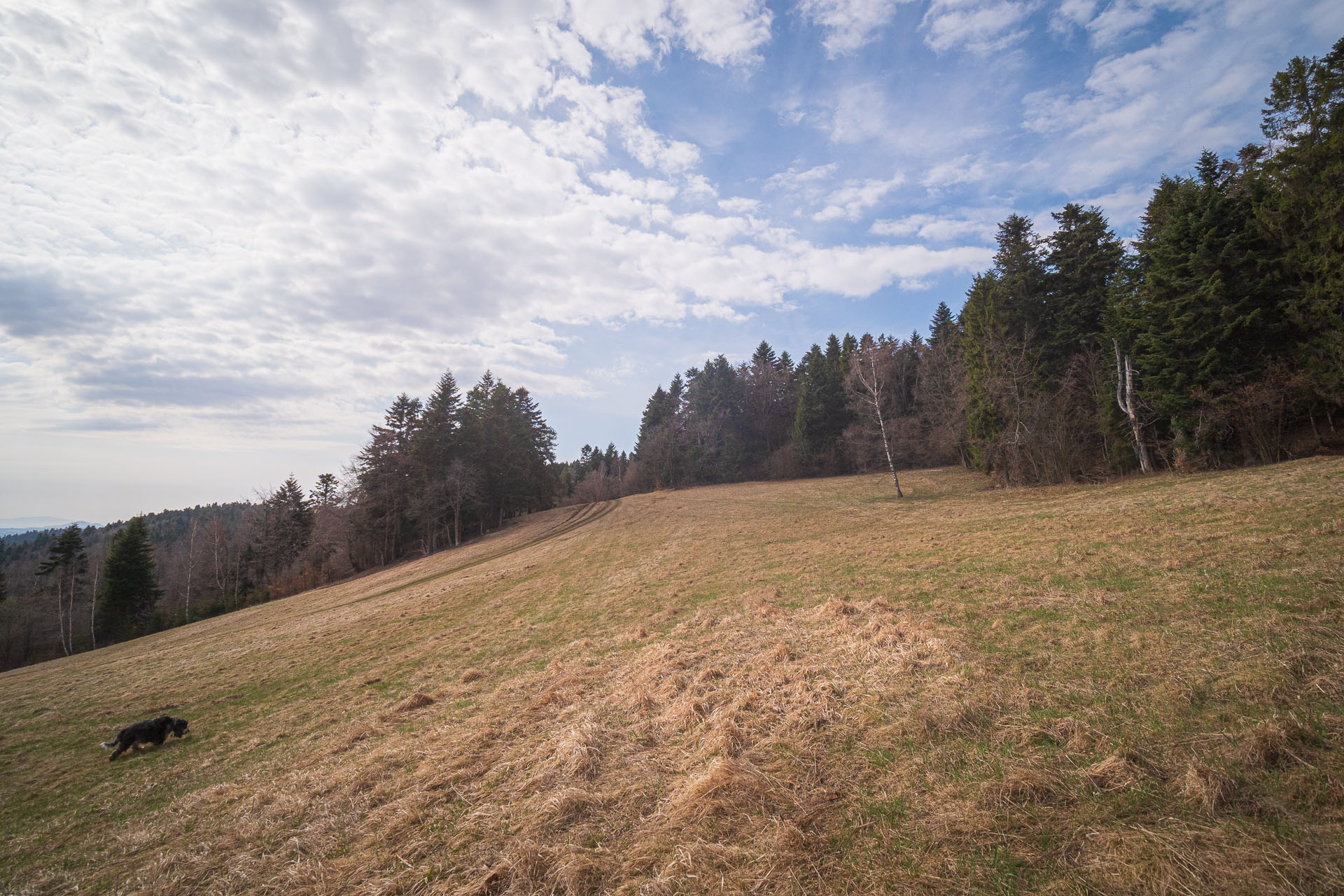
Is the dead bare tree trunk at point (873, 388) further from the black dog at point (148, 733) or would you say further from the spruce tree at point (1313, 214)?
the black dog at point (148, 733)

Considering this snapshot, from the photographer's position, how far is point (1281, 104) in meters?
19.7

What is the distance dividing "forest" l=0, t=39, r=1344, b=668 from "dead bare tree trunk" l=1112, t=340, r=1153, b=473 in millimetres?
117

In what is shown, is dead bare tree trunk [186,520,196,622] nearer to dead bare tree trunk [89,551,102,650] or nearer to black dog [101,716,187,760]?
dead bare tree trunk [89,551,102,650]

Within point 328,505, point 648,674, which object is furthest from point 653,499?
point 648,674

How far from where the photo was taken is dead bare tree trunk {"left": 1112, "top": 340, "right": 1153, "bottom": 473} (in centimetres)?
2436

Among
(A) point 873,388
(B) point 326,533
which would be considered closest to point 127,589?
(B) point 326,533

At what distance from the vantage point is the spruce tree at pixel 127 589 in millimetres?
46875

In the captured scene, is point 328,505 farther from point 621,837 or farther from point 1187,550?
point 1187,550

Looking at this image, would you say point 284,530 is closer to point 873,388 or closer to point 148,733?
point 148,733

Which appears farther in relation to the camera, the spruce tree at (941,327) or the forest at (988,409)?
the spruce tree at (941,327)

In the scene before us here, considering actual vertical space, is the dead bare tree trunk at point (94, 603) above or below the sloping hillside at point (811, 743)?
below

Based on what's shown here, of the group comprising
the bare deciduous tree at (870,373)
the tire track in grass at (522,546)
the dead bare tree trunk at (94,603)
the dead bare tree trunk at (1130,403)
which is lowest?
the dead bare tree trunk at (94,603)

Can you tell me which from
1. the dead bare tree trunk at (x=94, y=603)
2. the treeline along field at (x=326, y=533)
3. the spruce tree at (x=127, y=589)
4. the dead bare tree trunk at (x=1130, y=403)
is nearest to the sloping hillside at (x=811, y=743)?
the dead bare tree trunk at (x=1130, y=403)

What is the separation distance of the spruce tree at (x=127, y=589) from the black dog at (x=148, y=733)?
2297 inches
